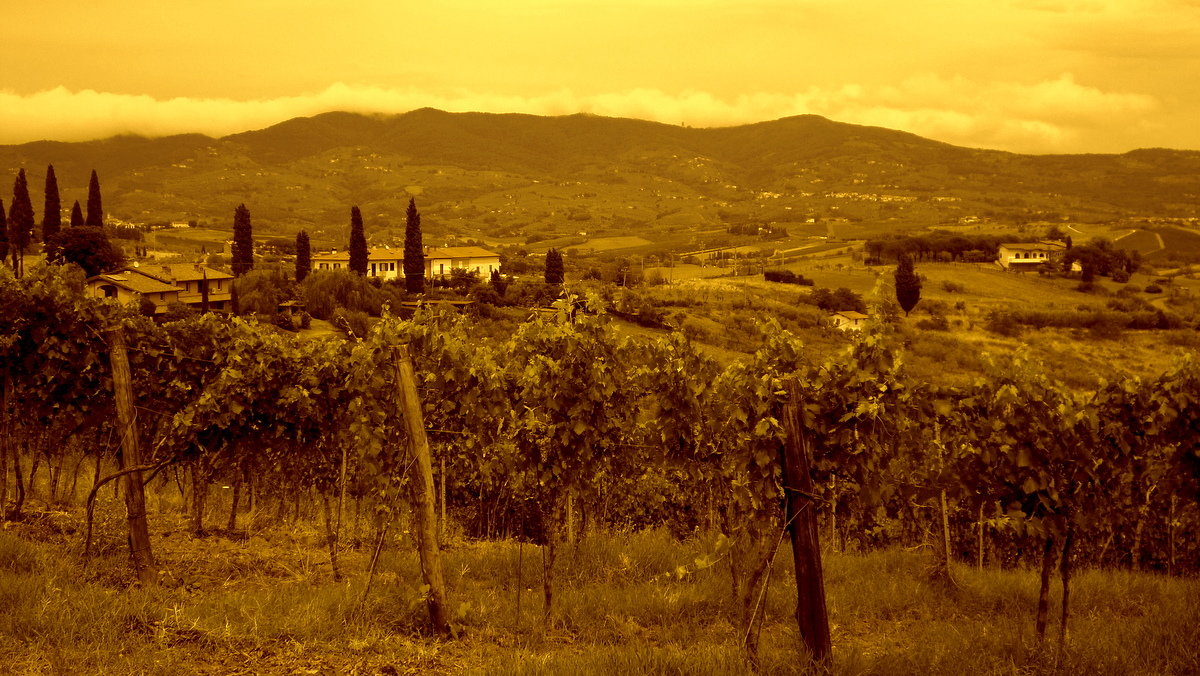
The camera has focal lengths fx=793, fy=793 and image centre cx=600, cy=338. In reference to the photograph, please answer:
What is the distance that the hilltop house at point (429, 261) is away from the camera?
8019 centimetres

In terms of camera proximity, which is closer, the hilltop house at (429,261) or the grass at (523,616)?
the grass at (523,616)

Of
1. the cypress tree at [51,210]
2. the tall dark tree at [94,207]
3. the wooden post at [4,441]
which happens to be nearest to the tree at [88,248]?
the tall dark tree at [94,207]

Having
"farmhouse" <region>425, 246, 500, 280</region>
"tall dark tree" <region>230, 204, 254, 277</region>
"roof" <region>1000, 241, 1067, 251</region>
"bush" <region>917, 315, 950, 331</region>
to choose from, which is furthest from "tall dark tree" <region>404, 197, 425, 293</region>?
"roof" <region>1000, 241, 1067, 251</region>

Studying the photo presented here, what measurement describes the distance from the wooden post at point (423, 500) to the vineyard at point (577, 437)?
2 centimetres

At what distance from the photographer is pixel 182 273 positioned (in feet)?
194

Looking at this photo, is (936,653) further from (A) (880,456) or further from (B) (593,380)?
(B) (593,380)

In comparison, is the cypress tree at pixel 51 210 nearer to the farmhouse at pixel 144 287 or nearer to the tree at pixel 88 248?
the tree at pixel 88 248

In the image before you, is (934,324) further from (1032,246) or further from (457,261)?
(457,261)

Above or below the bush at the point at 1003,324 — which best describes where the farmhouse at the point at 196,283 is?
above

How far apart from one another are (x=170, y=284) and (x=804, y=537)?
2261 inches

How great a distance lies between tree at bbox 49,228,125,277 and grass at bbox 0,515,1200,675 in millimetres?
56249

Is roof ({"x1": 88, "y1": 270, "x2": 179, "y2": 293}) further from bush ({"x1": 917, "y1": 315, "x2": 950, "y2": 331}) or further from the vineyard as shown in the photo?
bush ({"x1": 917, "y1": 315, "x2": 950, "y2": 331})

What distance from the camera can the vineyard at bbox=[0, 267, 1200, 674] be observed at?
568 centimetres

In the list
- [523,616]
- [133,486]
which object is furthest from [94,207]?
[523,616]
